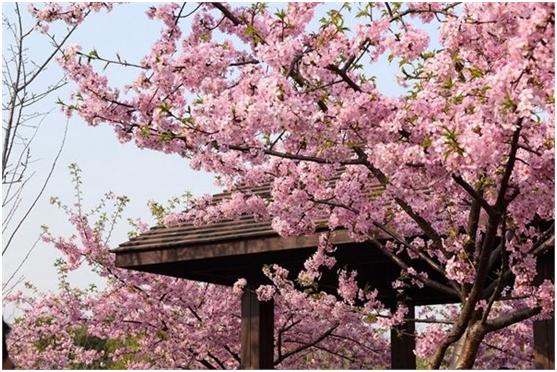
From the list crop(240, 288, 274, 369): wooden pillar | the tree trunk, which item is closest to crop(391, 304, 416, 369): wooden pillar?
crop(240, 288, 274, 369): wooden pillar

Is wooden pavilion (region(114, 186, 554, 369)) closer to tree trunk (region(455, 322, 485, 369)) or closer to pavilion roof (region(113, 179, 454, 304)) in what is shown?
pavilion roof (region(113, 179, 454, 304))

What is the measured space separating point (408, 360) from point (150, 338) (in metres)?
4.13

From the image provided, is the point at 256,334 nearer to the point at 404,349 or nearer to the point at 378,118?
the point at 404,349

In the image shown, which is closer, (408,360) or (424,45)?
(424,45)

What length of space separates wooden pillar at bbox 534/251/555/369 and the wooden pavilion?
179cm

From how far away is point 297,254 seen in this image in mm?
11109

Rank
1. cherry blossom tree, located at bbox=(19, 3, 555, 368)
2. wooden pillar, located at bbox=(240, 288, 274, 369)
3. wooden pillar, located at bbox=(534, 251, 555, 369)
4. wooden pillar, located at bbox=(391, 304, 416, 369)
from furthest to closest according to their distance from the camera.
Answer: wooden pillar, located at bbox=(391, 304, 416, 369) < wooden pillar, located at bbox=(240, 288, 274, 369) < wooden pillar, located at bbox=(534, 251, 555, 369) < cherry blossom tree, located at bbox=(19, 3, 555, 368)

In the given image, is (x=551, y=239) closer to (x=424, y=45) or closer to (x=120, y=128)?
(x=424, y=45)

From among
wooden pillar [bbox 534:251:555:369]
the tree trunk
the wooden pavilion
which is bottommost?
the tree trunk

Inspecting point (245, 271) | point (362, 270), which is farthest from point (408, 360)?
point (245, 271)

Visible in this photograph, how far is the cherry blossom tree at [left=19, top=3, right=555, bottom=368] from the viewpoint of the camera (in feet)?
21.5

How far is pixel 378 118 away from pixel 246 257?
14.5 feet

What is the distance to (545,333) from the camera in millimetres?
9727

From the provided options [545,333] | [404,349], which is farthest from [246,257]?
[404,349]
